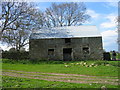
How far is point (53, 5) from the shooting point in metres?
45.8

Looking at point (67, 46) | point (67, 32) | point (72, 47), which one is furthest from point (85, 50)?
point (67, 32)

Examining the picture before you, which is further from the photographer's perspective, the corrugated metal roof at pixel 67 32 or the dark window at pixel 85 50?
the corrugated metal roof at pixel 67 32

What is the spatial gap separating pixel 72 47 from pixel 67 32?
12.2 ft

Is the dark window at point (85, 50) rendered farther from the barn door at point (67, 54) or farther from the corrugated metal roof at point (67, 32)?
the barn door at point (67, 54)

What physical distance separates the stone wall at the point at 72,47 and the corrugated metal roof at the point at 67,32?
0.87m

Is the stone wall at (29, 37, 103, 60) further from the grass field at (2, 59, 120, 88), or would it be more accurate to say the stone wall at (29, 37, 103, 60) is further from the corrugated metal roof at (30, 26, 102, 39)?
the grass field at (2, 59, 120, 88)

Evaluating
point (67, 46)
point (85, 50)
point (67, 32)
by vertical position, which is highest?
point (67, 32)

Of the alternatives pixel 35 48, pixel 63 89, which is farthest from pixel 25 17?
pixel 63 89

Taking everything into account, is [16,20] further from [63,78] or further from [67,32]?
[63,78]

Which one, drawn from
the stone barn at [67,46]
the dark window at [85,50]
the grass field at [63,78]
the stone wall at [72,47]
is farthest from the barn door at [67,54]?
the grass field at [63,78]

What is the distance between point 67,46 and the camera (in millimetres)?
28125

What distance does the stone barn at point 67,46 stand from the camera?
27.5 m

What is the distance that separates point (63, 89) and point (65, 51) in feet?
70.2

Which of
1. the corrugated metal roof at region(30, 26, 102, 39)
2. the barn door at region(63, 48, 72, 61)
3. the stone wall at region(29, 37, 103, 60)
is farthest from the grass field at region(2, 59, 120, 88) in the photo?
the corrugated metal roof at region(30, 26, 102, 39)
